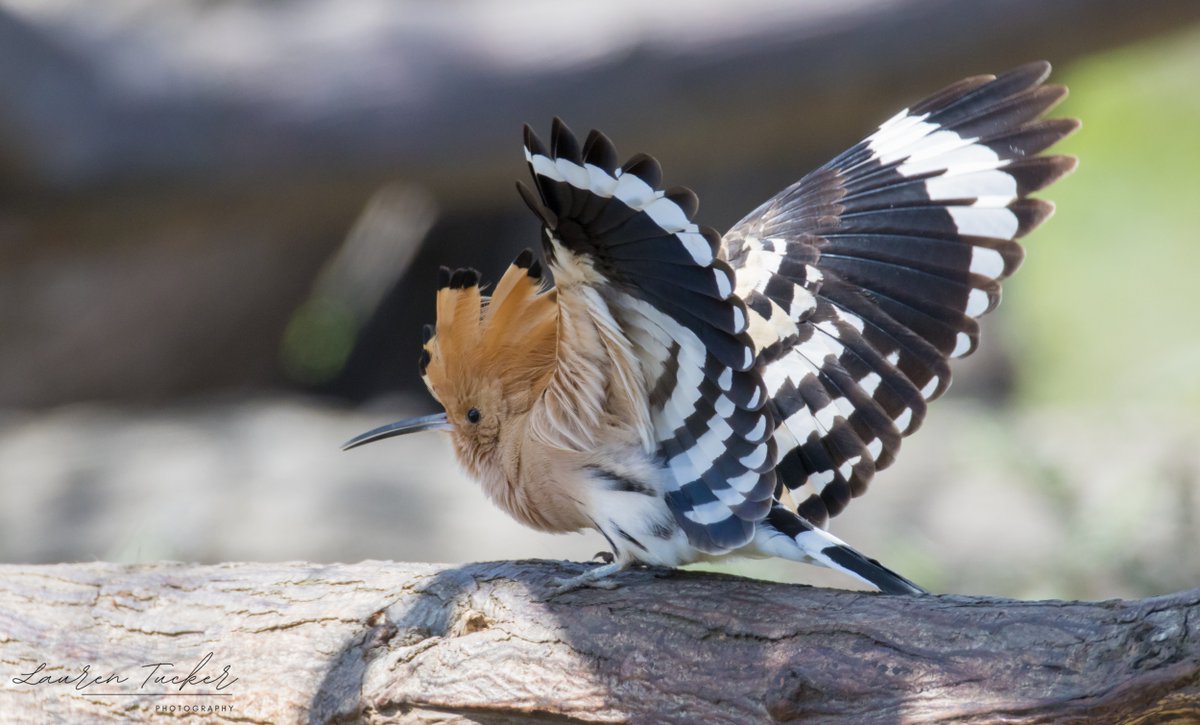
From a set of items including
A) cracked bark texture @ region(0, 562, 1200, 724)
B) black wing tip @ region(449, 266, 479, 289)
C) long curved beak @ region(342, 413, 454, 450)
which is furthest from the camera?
long curved beak @ region(342, 413, 454, 450)

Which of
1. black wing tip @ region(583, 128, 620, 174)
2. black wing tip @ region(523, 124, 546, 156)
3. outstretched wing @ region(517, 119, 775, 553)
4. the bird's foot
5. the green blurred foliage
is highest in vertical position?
the green blurred foliage

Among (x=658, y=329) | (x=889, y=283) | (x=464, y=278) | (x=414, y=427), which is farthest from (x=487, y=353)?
(x=889, y=283)

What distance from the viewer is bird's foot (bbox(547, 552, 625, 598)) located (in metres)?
1.85

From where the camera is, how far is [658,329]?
1754 mm

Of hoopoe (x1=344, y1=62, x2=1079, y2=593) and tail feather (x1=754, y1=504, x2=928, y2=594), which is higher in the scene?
hoopoe (x1=344, y1=62, x2=1079, y2=593)

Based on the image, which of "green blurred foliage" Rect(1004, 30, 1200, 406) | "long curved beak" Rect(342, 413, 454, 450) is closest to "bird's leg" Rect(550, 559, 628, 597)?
"long curved beak" Rect(342, 413, 454, 450)

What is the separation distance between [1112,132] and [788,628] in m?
9.07

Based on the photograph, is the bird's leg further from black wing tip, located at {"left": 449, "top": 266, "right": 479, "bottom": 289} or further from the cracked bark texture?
black wing tip, located at {"left": 449, "top": 266, "right": 479, "bottom": 289}

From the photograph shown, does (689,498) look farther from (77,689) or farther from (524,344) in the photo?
(77,689)
